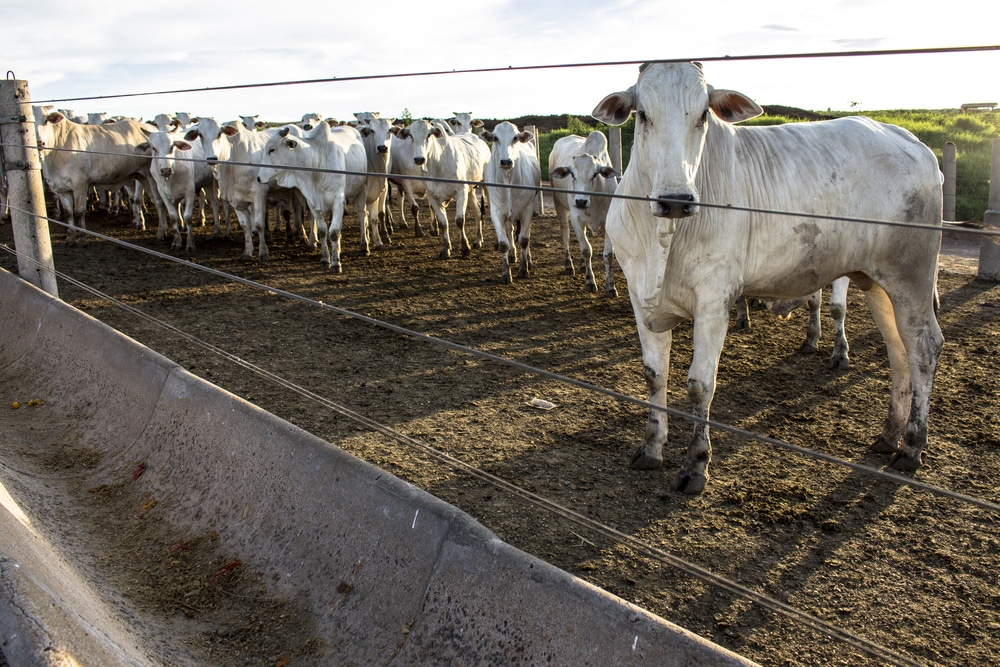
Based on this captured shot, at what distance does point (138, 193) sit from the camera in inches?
626

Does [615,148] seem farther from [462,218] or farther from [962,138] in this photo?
[962,138]

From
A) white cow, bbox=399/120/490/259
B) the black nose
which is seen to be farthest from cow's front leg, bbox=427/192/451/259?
the black nose

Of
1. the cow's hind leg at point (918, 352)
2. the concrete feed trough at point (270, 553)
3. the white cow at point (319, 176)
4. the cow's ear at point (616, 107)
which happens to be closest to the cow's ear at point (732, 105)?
the cow's ear at point (616, 107)

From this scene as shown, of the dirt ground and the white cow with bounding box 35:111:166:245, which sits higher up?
the white cow with bounding box 35:111:166:245

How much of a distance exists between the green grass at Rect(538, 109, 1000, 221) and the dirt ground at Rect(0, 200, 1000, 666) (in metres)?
5.35

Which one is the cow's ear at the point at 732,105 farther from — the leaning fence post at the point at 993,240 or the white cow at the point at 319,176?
the white cow at the point at 319,176

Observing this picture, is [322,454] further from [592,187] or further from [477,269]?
[477,269]

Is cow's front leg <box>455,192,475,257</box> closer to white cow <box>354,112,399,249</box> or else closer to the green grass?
white cow <box>354,112,399,249</box>

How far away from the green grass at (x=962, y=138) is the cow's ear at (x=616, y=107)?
30.0 feet

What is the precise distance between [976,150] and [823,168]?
13.5 metres

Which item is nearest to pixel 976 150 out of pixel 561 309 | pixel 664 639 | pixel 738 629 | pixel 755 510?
pixel 561 309

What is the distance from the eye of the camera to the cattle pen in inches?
131

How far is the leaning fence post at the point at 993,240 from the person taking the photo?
961 cm

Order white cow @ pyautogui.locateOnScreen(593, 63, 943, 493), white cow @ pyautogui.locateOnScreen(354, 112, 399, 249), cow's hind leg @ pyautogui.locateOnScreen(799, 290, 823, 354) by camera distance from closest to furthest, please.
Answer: white cow @ pyautogui.locateOnScreen(593, 63, 943, 493), cow's hind leg @ pyautogui.locateOnScreen(799, 290, 823, 354), white cow @ pyautogui.locateOnScreen(354, 112, 399, 249)
